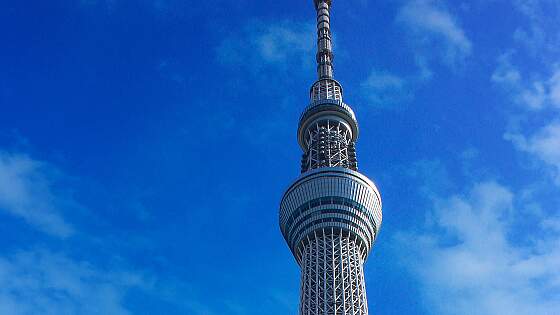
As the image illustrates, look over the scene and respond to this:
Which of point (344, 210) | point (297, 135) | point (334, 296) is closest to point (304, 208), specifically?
point (344, 210)

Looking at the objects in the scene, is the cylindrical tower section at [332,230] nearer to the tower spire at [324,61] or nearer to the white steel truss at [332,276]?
the white steel truss at [332,276]

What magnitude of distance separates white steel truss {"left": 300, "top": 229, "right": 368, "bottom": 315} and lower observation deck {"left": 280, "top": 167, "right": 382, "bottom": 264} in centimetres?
128

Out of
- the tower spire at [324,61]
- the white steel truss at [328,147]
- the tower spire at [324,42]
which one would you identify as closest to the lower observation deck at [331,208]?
the white steel truss at [328,147]

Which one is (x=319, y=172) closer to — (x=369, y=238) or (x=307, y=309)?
(x=369, y=238)

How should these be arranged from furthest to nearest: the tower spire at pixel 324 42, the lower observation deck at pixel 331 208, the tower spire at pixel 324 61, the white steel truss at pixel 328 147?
the tower spire at pixel 324 42, the tower spire at pixel 324 61, the white steel truss at pixel 328 147, the lower observation deck at pixel 331 208

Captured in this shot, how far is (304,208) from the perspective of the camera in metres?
129

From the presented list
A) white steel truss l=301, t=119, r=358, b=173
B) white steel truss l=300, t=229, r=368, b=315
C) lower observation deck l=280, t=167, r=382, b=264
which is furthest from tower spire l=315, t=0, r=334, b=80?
white steel truss l=300, t=229, r=368, b=315

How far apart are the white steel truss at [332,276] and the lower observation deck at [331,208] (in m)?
1.28

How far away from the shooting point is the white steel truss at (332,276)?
121 meters

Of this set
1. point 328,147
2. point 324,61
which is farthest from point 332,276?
point 324,61

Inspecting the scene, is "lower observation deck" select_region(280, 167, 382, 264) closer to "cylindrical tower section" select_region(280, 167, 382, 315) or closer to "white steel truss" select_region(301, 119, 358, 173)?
"cylindrical tower section" select_region(280, 167, 382, 315)

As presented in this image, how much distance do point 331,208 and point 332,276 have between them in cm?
1108

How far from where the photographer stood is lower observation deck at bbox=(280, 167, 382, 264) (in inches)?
5012

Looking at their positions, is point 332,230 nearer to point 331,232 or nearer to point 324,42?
point 331,232
